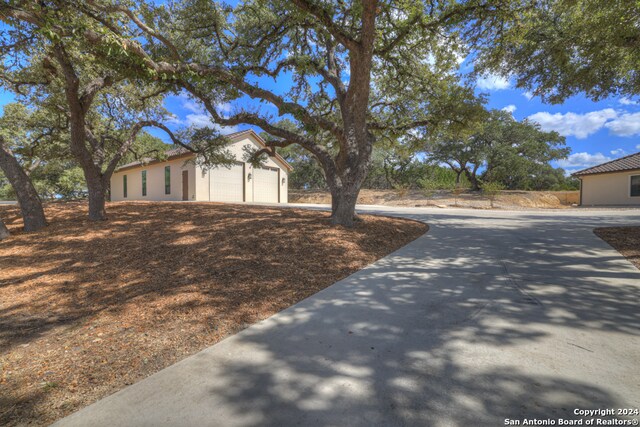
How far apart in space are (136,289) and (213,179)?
50.4 ft

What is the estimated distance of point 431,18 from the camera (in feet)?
24.7

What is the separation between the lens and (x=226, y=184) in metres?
18.9

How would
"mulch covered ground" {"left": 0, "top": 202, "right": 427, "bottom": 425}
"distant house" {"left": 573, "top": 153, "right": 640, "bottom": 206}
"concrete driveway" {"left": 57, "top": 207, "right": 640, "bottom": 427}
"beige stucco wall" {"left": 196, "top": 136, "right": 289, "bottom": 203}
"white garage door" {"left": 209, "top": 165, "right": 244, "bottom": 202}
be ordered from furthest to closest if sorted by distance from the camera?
"distant house" {"left": 573, "top": 153, "right": 640, "bottom": 206}, "white garage door" {"left": 209, "top": 165, "right": 244, "bottom": 202}, "beige stucco wall" {"left": 196, "top": 136, "right": 289, "bottom": 203}, "mulch covered ground" {"left": 0, "top": 202, "right": 427, "bottom": 425}, "concrete driveway" {"left": 57, "top": 207, "right": 640, "bottom": 427}

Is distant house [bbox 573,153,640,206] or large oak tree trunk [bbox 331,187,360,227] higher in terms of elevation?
distant house [bbox 573,153,640,206]

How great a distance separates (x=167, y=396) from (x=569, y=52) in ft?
34.9

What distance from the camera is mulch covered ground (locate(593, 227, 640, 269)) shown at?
509cm

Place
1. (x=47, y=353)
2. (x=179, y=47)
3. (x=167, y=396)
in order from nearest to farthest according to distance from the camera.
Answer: (x=167, y=396), (x=47, y=353), (x=179, y=47)

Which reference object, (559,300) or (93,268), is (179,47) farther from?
(559,300)

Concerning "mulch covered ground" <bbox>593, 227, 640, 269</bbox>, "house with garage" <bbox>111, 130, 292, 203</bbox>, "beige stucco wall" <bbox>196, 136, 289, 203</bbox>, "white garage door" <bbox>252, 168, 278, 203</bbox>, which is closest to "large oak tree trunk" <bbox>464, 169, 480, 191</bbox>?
"house with garage" <bbox>111, 130, 292, 203</bbox>

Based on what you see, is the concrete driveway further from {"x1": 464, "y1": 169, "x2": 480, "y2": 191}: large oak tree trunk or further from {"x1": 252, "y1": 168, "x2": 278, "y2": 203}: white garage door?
{"x1": 464, "y1": 169, "x2": 480, "y2": 191}: large oak tree trunk

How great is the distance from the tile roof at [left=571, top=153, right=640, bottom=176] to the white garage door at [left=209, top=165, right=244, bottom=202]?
80.4 feet

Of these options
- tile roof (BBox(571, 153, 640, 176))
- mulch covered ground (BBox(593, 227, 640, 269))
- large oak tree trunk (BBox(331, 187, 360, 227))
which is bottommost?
mulch covered ground (BBox(593, 227, 640, 269))

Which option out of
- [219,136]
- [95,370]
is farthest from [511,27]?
[95,370]

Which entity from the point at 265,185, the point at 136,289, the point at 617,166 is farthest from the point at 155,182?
the point at 617,166
